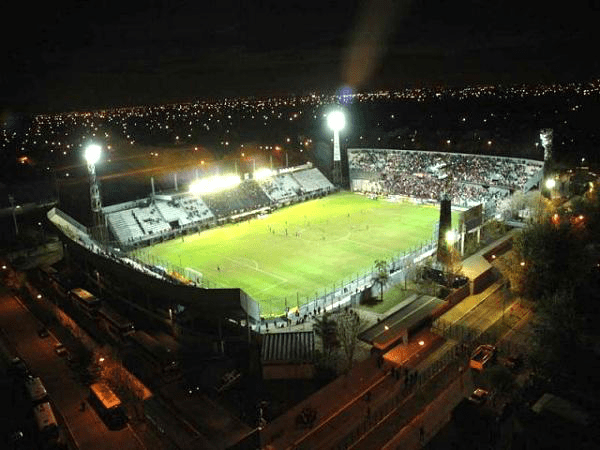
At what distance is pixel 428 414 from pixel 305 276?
587 inches

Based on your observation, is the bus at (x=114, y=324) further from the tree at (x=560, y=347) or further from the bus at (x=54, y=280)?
the tree at (x=560, y=347)

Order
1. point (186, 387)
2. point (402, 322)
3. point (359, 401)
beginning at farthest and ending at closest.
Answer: point (402, 322) < point (186, 387) < point (359, 401)

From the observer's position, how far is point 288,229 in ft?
135

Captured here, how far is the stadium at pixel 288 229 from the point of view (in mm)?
26203

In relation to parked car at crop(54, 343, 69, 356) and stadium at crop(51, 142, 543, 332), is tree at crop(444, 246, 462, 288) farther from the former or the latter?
parked car at crop(54, 343, 69, 356)

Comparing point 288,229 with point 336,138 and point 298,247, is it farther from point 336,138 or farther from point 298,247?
point 336,138

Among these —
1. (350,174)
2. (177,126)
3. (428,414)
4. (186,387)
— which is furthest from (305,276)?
(177,126)

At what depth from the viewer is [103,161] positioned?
62125mm

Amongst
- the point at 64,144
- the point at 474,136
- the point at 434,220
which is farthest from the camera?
the point at 64,144

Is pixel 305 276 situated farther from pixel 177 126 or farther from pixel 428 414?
pixel 177 126

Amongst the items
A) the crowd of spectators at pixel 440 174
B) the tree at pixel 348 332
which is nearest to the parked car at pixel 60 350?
the tree at pixel 348 332

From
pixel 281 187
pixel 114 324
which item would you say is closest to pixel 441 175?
pixel 281 187

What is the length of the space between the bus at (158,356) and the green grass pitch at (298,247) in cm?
568

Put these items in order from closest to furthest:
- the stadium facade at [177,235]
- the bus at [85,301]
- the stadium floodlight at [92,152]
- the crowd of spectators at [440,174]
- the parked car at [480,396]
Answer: the parked car at [480,396] → the stadium facade at [177,235] → the bus at [85,301] → the stadium floodlight at [92,152] → the crowd of spectators at [440,174]
